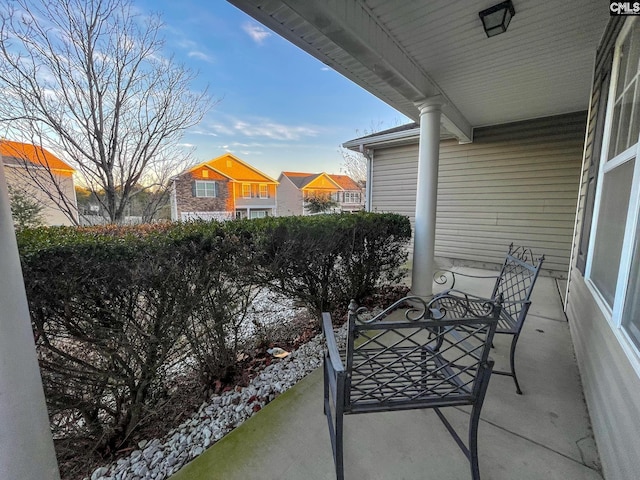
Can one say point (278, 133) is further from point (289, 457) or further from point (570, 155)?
point (289, 457)

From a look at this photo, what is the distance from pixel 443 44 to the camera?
2.64m

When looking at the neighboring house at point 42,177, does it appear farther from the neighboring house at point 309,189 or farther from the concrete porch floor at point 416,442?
the neighboring house at point 309,189

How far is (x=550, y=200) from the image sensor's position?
16.1ft

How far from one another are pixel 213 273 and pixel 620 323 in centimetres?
224

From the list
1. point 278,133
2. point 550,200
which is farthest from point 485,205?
point 278,133

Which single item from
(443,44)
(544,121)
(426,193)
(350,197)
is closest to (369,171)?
(544,121)

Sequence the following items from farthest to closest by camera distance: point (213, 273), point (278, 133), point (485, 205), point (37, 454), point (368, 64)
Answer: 1. point (278, 133)
2. point (485, 205)
3. point (368, 64)
4. point (213, 273)
5. point (37, 454)

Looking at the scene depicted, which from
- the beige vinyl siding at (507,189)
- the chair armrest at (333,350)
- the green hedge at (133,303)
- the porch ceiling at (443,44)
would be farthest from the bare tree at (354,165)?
the chair armrest at (333,350)

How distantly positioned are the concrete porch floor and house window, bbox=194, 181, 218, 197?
16.9 m

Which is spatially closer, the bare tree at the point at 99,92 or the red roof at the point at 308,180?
the bare tree at the point at 99,92

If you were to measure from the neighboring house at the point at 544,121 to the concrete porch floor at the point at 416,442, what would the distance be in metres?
0.15

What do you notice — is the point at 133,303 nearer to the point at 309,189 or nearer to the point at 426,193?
the point at 426,193

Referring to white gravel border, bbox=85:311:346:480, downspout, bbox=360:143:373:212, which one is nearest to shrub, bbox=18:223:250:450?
white gravel border, bbox=85:311:346:480

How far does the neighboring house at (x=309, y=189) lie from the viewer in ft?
86.0
